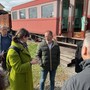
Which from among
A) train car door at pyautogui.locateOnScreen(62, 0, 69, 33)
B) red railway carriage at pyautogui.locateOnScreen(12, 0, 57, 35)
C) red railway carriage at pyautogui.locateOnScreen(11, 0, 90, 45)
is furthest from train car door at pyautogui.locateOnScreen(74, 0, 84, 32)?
red railway carriage at pyautogui.locateOnScreen(12, 0, 57, 35)

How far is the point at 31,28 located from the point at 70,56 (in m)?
6.52

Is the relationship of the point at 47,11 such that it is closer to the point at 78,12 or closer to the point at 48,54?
the point at 78,12

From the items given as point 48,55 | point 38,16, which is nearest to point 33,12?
point 38,16

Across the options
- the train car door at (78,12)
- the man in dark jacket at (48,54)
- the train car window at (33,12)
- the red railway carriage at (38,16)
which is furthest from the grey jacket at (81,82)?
the train car window at (33,12)

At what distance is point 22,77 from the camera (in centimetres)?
349

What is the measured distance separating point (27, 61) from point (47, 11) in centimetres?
858

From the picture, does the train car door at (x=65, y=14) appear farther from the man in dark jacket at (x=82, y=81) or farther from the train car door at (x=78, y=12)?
the man in dark jacket at (x=82, y=81)

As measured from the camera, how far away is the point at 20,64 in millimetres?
3281

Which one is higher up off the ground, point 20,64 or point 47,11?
point 47,11

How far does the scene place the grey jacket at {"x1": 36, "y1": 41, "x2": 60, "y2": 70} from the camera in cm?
466

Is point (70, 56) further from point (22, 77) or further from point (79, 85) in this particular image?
point (79, 85)

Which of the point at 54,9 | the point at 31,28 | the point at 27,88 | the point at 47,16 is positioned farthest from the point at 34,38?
the point at 27,88

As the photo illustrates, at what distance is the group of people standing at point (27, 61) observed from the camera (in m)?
1.51

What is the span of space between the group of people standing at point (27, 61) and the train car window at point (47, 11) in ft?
20.8
